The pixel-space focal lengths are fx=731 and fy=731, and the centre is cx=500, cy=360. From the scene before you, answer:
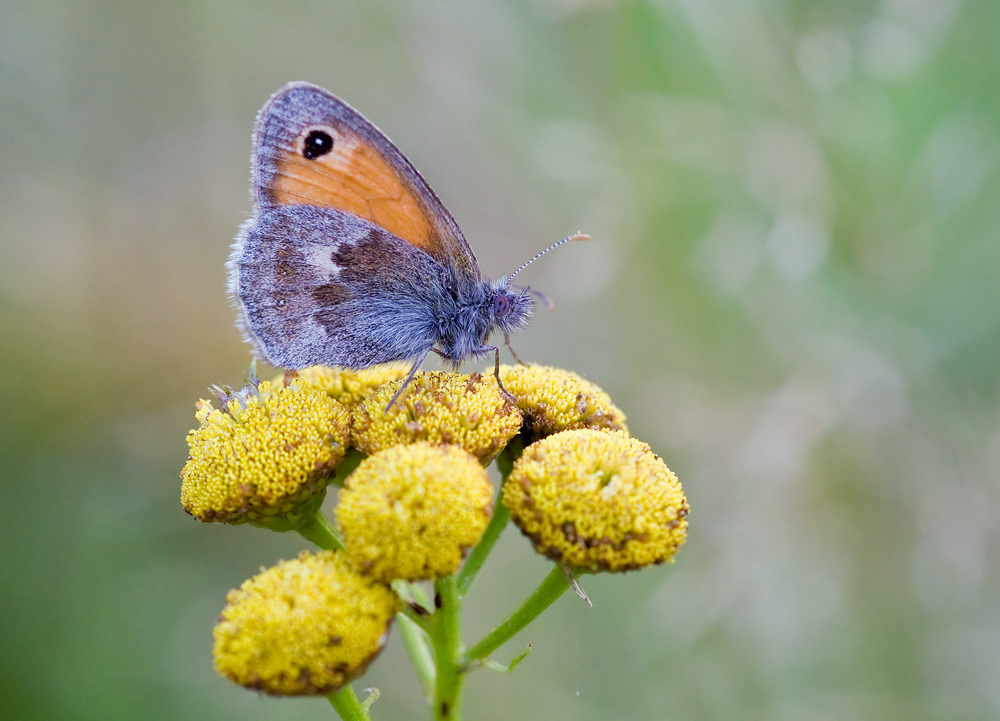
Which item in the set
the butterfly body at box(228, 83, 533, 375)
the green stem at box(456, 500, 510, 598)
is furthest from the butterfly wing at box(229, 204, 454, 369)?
the green stem at box(456, 500, 510, 598)

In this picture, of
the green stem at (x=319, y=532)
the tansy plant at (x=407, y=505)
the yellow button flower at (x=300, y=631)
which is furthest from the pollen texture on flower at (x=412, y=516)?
the green stem at (x=319, y=532)

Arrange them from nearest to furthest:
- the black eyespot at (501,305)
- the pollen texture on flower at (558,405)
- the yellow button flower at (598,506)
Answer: the yellow button flower at (598,506)
the pollen texture on flower at (558,405)
the black eyespot at (501,305)

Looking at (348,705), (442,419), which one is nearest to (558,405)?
(442,419)

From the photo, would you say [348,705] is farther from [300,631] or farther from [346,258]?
[346,258]

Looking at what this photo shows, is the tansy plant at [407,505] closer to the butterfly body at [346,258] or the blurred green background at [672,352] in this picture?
the butterfly body at [346,258]

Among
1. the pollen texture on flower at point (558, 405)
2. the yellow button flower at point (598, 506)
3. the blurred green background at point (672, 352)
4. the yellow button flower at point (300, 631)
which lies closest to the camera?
the yellow button flower at point (300, 631)

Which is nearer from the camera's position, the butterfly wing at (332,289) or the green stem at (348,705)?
the green stem at (348,705)

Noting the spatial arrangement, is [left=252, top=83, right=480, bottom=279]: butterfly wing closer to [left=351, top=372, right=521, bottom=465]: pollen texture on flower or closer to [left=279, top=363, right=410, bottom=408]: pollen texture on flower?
[left=279, top=363, right=410, bottom=408]: pollen texture on flower
